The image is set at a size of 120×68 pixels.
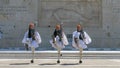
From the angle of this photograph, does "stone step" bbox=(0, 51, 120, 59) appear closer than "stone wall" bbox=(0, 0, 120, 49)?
Yes

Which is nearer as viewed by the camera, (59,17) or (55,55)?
(55,55)

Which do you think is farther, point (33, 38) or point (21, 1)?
point (21, 1)

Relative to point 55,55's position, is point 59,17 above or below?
above

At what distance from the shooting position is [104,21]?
28984mm

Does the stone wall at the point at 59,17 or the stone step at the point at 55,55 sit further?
the stone wall at the point at 59,17

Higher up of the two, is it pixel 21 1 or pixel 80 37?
pixel 21 1

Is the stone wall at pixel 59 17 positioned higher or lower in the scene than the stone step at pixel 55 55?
higher

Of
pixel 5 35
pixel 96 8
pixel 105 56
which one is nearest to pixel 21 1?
pixel 5 35

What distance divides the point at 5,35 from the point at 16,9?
7.86ft

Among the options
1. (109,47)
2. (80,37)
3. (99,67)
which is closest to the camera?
(99,67)

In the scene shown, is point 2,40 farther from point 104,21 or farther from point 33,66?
point 33,66

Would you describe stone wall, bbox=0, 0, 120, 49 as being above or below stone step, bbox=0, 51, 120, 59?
above

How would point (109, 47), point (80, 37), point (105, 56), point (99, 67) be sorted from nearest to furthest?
point (99, 67) → point (80, 37) → point (105, 56) → point (109, 47)

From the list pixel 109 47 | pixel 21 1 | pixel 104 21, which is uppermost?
pixel 21 1
